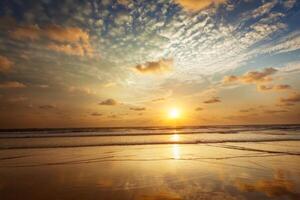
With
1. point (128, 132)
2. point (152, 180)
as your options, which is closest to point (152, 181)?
point (152, 180)

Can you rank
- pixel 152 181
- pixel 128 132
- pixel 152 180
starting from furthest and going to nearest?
1. pixel 128 132
2. pixel 152 180
3. pixel 152 181

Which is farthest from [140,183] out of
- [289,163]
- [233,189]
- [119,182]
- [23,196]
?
[289,163]

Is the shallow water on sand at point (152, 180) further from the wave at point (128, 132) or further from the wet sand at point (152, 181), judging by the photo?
the wave at point (128, 132)

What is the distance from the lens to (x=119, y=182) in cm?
688

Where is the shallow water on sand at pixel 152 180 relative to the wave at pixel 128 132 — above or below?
below

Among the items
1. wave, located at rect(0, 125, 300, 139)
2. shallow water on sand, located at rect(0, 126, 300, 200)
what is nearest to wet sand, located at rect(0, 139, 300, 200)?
shallow water on sand, located at rect(0, 126, 300, 200)

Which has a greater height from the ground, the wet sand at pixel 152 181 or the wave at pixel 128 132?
the wave at pixel 128 132

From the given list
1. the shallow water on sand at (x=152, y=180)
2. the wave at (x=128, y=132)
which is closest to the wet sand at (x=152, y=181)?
the shallow water on sand at (x=152, y=180)

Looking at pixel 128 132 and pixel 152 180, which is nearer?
pixel 152 180

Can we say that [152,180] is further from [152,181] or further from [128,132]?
[128,132]

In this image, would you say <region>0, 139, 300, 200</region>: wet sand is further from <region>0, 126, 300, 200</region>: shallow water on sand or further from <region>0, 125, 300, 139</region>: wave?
<region>0, 125, 300, 139</region>: wave

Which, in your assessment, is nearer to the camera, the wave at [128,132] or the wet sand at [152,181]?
the wet sand at [152,181]

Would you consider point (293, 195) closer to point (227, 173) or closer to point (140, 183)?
point (227, 173)

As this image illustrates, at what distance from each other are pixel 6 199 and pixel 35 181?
5.76ft
